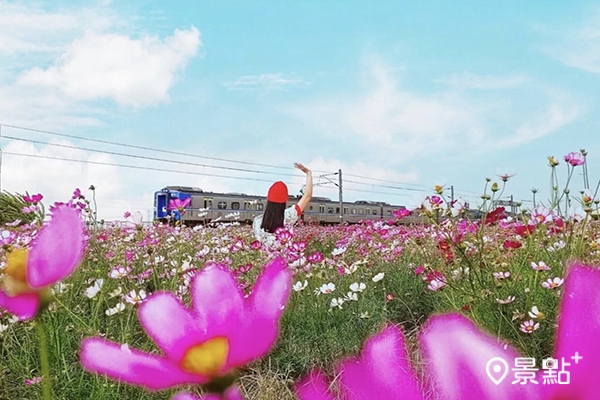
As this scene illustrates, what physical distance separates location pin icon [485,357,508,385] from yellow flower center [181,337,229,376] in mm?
53

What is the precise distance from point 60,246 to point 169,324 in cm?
4

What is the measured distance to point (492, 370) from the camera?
0.35ft

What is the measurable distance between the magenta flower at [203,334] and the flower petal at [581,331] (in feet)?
0.18

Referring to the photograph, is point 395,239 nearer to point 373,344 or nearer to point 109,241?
point 109,241

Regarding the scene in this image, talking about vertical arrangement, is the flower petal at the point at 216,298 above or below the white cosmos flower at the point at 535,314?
above

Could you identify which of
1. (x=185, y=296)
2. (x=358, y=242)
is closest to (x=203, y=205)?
(x=358, y=242)

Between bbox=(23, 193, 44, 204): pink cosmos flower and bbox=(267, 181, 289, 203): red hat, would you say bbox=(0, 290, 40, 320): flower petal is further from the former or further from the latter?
bbox=(23, 193, 44, 204): pink cosmos flower

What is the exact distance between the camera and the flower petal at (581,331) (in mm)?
93

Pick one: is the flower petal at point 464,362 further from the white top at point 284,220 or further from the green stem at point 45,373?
the white top at point 284,220

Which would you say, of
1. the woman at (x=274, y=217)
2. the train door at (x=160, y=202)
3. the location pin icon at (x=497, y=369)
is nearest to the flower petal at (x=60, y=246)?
the location pin icon at (x=497, y=369)

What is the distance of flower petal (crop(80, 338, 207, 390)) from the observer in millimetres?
122

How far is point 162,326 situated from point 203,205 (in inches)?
668

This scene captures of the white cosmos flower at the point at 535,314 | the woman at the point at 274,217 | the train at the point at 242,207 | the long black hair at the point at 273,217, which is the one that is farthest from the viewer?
the train at the point at 242,207

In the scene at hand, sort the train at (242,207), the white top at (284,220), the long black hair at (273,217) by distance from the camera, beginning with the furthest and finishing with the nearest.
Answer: the train at (242,207) → the white top at (284,220) → the long black hair at (273,217)
